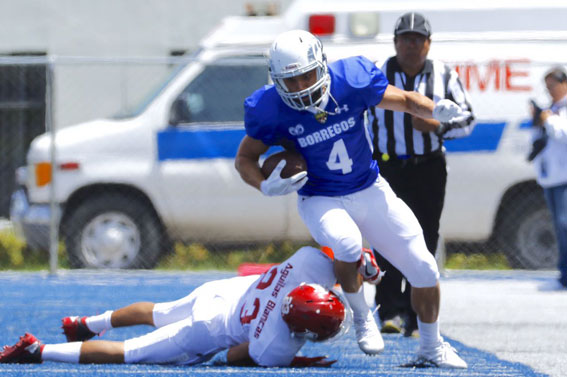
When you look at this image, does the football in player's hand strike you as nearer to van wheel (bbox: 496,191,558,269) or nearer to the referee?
the referee

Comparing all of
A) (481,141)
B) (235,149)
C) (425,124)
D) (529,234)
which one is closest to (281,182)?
(425,124)

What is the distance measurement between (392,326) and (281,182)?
1785 mm

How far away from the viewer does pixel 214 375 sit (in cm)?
467

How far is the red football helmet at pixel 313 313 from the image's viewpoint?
4723mm

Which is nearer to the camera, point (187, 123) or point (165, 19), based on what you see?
point (187, 123)

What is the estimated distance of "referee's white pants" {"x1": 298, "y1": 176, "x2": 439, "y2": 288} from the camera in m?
5.12

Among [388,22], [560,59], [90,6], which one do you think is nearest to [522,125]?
[560,59]

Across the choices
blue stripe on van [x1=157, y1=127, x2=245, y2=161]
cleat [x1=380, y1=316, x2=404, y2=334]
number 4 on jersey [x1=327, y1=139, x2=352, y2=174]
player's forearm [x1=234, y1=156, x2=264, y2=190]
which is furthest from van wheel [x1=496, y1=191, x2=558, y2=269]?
player's forearm [x1=234, y1=156, x2=264, y2=190]

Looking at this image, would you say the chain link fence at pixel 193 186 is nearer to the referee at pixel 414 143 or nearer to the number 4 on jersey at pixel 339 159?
the referee at pixel 414 143

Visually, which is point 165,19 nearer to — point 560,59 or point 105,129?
point 105,129

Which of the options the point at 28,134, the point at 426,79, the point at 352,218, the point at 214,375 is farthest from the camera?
the point at 28,134

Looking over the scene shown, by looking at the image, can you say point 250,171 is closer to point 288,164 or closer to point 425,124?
point 288,164

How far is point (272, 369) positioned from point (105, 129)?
513 cm

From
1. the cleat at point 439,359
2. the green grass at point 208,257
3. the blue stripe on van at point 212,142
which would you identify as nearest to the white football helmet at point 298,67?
the cleat at point 439,359
